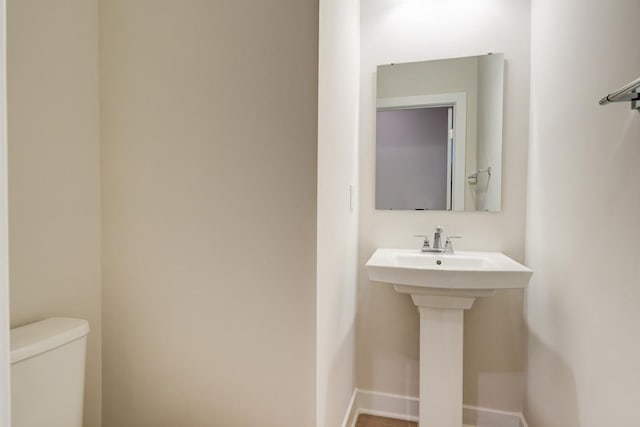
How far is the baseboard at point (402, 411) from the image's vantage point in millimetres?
1723

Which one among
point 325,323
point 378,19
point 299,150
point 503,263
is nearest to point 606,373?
point 503,263

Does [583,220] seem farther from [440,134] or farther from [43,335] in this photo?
[43,335]

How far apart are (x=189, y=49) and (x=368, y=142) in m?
1.06

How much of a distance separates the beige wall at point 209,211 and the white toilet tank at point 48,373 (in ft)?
0.78

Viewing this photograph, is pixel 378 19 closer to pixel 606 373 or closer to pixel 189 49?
pixel 189 49

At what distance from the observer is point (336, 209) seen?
1.39m

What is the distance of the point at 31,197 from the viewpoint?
3.69ft

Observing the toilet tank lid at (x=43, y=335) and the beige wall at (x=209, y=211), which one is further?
the beige wall at (x=209, y=211)

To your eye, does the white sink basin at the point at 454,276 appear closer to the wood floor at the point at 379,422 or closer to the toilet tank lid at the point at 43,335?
the wood floor at the point at 379,422

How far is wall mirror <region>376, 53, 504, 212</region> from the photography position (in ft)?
5.70

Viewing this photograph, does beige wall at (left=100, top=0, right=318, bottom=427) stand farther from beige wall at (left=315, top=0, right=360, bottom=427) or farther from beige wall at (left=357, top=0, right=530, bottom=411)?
beige wall at (left=357, top=0, right=530, bottom=411)

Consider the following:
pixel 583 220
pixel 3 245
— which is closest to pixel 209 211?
pixel 3 245

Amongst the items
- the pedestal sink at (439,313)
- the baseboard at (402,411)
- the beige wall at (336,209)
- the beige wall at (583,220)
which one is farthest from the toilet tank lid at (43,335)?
the beige wall at (583,220)

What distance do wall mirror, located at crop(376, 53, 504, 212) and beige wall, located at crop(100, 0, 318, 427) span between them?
89 cm
